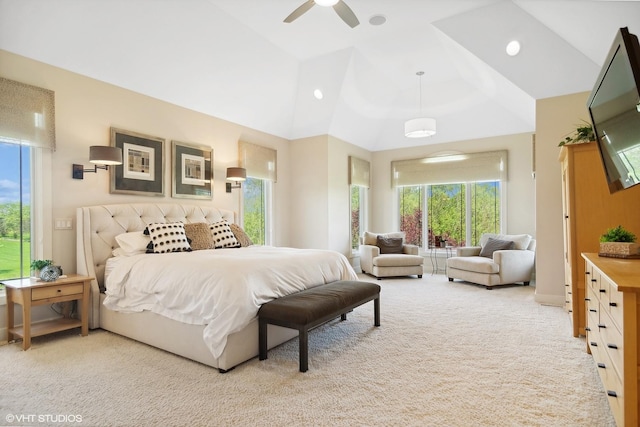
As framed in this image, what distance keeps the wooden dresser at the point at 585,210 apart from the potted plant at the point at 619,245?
51 centimetres

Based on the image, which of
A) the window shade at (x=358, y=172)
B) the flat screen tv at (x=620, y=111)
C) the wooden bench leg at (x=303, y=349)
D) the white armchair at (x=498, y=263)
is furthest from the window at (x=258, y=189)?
the flat screen tv at (x=620, y=111)

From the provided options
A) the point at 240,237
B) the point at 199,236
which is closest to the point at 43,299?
the point at 199,236

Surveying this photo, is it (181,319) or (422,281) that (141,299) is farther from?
(422,281)

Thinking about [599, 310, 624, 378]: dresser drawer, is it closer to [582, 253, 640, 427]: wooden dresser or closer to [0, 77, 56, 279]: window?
[582, 253, 640, 427]: wooden dresser

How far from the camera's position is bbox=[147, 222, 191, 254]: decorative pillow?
363 cm

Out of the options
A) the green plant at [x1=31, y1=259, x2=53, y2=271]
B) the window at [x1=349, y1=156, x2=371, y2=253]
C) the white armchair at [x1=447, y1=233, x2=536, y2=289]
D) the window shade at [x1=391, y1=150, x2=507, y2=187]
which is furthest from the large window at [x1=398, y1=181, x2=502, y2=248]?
the green plant at [x1=31, y1=259, x2=53, y2=271]

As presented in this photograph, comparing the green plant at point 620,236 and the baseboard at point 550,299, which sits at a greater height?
the green plant at point 620,236

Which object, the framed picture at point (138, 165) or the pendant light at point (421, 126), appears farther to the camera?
the pendant light at point (421, 126)

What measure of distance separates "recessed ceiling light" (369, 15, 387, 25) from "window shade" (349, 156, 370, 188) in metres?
2.97

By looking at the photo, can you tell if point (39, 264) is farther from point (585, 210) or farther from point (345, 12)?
point (585, 210)

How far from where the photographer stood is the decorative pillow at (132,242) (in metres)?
3.58

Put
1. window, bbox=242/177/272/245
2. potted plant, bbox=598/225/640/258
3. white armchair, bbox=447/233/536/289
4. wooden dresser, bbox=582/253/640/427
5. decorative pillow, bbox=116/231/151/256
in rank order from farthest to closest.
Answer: window, bbox=242/177/272/245, white armchair, bbox=447/233/536/289, decorative pillow, bbox=116/231/151/256, potted plant, bbox=598/225/640/258, wooden dresser, bbox=582/253/640/427

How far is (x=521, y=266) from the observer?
217 inches

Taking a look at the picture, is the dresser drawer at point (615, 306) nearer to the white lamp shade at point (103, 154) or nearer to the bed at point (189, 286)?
the bed at point (189, 286)
